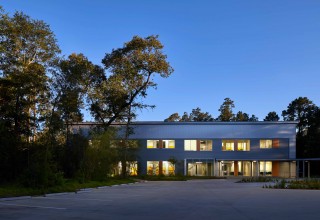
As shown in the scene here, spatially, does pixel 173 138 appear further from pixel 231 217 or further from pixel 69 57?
pixel 231 217

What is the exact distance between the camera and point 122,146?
4472cm

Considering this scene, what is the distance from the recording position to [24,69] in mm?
33406

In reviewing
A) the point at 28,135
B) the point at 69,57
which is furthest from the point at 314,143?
the point at 28,135

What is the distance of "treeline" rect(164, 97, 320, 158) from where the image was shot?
64.4 metres

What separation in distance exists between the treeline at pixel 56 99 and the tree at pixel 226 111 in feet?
168

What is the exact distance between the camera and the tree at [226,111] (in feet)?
314

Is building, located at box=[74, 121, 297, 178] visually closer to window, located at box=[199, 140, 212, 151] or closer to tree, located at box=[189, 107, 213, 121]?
window, located at box=[199, 140, 212, 151]

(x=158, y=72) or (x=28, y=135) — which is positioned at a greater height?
(x=158, y=72)

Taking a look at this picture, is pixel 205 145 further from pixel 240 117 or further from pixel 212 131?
pixel 240 117

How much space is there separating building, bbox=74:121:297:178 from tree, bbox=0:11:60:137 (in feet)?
79.9

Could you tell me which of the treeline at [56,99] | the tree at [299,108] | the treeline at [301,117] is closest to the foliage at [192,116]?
the treeline at [301,117]

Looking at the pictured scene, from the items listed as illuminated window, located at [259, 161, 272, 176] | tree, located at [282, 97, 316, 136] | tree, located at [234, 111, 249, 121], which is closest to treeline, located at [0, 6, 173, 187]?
illuminated window, located at [259, 161, 272, 176]

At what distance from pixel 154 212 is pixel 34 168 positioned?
1091cm

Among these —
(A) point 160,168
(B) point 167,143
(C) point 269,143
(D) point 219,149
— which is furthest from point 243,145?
(A) point 160,168
